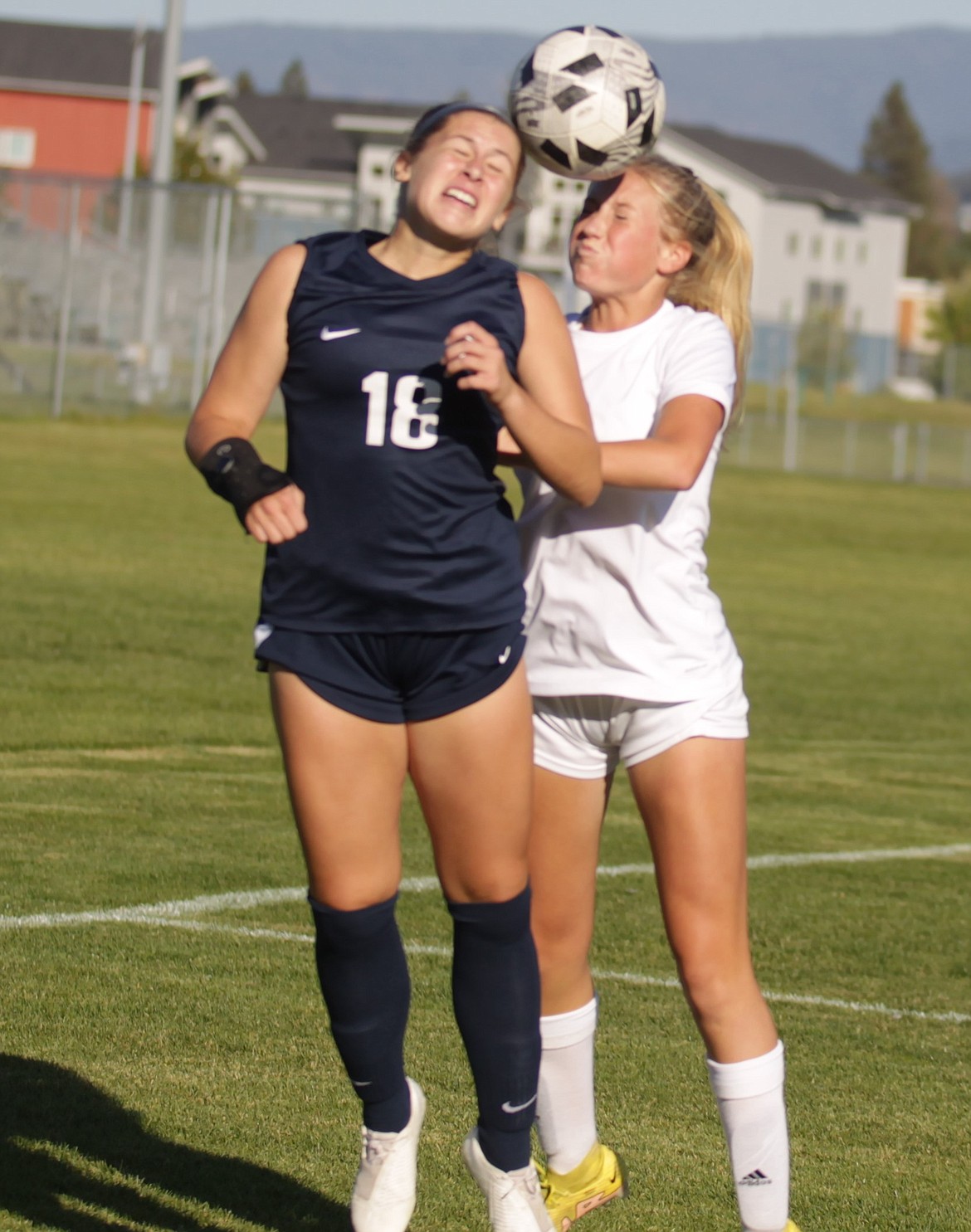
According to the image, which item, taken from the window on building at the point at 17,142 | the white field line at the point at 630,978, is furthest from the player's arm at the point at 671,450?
the window on building at the point at 17,142

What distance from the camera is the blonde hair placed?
3773 mm

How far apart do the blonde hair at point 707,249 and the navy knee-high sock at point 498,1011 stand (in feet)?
3.58

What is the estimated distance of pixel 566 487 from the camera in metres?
3.40

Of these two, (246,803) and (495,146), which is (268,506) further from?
(246,803)

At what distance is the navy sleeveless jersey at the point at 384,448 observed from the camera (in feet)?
10.8

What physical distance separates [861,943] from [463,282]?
363 centimetres

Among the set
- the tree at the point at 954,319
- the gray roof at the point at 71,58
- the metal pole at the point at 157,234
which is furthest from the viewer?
the tree at the point at 954,319

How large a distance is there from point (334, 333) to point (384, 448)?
206 mm

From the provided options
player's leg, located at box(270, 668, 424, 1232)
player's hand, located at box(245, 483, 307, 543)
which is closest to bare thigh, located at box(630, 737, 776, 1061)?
player's leg, located at box(270, 668, 424, 1232)

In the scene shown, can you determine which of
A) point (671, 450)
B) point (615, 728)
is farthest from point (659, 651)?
point (671, 450)

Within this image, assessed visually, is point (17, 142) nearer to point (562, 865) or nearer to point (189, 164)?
point (189, 164)

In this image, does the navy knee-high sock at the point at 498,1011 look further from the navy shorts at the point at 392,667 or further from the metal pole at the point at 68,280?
the metal pole at the point at 68,280

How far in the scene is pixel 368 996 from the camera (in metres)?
3.49

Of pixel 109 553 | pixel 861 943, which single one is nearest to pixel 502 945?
pixel 861 943
